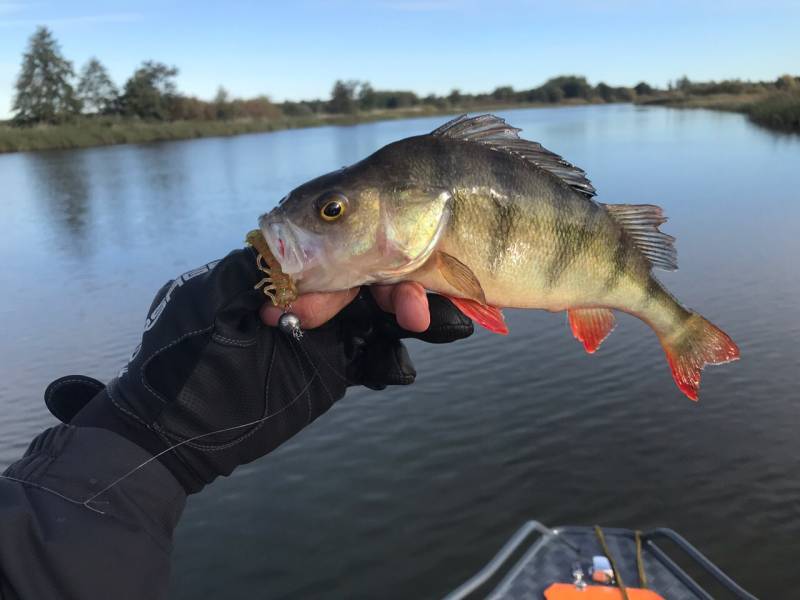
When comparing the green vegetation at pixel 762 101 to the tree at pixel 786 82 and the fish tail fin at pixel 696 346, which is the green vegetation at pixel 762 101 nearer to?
the tree at pixel 786 82

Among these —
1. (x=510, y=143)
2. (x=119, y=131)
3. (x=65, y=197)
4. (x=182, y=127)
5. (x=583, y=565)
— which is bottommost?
(x=583, y=565)

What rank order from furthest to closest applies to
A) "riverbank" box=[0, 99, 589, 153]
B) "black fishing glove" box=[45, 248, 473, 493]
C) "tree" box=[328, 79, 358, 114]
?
"tree" box=[328, 79, 358, 114] → "riverbank" box=[0, 99, 589, 153] → "black fishing glove" box=[45, 248, 473, 493]

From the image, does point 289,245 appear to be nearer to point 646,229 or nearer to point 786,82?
point 646,229

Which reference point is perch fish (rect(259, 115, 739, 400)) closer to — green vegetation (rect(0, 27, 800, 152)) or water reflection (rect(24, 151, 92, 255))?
water reflection (rect(24, 151, 92, 255))

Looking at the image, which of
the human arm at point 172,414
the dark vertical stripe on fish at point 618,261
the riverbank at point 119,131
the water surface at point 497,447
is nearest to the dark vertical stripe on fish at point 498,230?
the human arm at point 172,414

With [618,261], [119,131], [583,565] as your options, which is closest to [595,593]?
[583,565]

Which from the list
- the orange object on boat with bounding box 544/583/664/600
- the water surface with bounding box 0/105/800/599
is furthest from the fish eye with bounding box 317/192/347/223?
the water surface with bounding box 0/105/800/599

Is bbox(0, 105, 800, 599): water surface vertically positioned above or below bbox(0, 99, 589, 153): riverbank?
below
